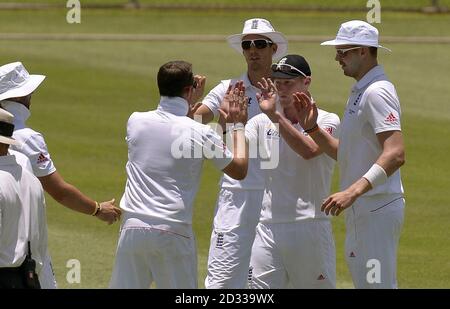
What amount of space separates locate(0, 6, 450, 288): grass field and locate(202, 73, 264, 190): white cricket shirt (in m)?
2.56

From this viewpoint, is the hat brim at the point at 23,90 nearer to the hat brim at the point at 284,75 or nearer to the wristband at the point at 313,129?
the hat brim at the point at 284,75

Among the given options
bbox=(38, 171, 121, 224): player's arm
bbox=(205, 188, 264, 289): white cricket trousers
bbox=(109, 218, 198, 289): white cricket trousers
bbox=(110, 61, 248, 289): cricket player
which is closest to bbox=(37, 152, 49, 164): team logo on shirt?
bbox=(38, 171, 121, 224): player's arm

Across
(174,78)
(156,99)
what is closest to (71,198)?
(174,78)

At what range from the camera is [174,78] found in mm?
9258

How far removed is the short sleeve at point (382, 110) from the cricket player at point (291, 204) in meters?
0.70

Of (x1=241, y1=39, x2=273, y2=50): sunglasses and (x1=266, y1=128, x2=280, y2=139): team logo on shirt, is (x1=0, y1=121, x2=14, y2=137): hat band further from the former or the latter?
(x1=241, y1=39, x2=273, y2=50): sunglasses

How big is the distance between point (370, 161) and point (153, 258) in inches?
72.6

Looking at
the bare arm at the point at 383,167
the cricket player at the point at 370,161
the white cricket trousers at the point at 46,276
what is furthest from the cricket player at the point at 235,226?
the white cricket trousers at the point at 46,276

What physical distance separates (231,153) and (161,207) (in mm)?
666

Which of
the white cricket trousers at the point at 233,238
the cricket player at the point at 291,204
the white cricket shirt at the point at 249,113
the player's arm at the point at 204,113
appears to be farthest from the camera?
the player's arm at the point at 204,113

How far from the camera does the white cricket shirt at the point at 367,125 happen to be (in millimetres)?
9547

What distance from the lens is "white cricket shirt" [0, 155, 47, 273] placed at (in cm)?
812

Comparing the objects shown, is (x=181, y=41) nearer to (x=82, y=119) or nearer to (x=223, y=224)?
(x=82, y=119)

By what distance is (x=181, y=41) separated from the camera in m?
27.0
